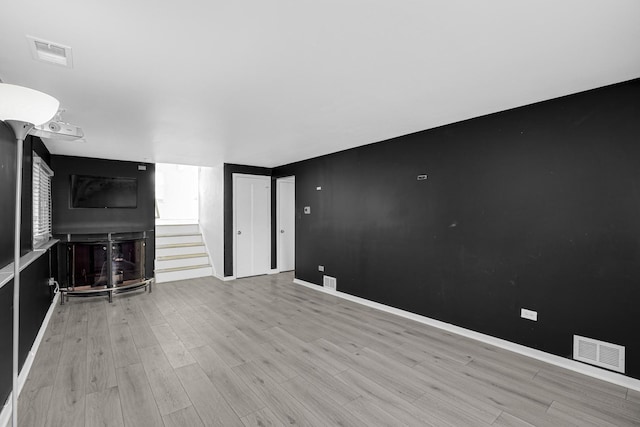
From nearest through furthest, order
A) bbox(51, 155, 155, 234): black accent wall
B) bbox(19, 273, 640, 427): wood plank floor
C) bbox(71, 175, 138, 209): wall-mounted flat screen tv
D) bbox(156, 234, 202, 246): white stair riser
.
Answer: bbox(19, 273, 640, 427): wood plank floor, bbox(51, 155, 155, 234): black accent wall, bbox(71, 175, 138, 209): wall-mounted flat screen tv, bbox(156, 234, 202, 246): white stair riser

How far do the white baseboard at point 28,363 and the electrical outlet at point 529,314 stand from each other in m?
4.17

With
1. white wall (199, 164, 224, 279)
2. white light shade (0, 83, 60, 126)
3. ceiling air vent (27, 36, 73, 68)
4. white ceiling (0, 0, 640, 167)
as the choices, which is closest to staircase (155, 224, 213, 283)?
white wall (199, 164, 224, 279)

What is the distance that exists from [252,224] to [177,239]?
191cm

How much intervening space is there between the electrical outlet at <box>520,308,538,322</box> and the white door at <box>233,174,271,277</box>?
4878 mm

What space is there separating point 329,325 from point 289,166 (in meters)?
3.59

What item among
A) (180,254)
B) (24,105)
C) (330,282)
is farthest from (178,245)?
(24,105)

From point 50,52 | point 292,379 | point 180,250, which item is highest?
point 50,52

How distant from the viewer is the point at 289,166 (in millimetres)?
6172

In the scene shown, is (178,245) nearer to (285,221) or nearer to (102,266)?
(102,266)

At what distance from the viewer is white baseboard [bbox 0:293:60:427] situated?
1879mm

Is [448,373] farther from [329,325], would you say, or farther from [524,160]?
[524,160]

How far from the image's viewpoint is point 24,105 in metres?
1.48

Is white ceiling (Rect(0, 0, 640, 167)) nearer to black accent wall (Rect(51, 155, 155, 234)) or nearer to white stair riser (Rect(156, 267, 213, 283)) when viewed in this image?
black accent wall (Rect(51, 155, 155, 234))

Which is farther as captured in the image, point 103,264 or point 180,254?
point 180,254
